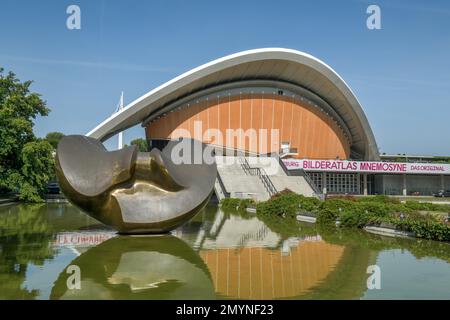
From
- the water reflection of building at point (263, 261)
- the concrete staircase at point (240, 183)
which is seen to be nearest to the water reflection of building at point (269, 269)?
the water reflection of building at point (263, 261)

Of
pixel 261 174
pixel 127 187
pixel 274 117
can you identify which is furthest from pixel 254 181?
pixel 127 187

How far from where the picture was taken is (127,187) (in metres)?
12.3

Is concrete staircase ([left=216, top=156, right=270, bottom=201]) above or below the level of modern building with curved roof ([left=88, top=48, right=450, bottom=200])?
below

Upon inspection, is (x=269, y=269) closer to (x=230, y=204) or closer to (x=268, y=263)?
(x=268, y=263)

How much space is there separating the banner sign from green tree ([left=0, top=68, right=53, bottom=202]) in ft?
59.1

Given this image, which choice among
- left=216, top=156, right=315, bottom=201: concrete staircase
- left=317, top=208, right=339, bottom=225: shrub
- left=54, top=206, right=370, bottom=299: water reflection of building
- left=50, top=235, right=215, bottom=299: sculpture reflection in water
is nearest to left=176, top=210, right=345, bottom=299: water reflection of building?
left=54, top=206, right=370, bottom=299: water reflection of building

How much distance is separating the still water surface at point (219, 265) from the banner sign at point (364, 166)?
22088mm

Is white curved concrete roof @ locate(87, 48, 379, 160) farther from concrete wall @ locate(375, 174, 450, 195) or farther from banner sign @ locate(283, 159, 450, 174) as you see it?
banner sign @ locate(283, 159, 450, 174)

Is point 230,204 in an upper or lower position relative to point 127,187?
lower

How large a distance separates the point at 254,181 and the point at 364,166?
13077mm

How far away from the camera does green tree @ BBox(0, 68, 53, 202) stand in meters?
28.0

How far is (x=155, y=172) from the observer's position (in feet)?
40.4

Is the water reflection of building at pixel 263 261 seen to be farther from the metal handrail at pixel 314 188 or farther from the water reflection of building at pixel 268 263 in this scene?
the metal handrail at pixel 314 188
